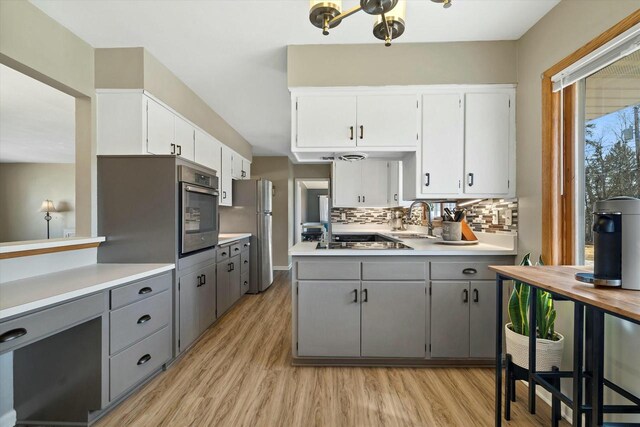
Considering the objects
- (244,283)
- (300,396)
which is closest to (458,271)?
(300,396)

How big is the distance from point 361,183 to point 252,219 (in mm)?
1757

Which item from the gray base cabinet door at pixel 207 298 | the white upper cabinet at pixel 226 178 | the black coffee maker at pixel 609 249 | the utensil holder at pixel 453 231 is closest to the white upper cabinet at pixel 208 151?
the white upper cabinet at pixel 226 178

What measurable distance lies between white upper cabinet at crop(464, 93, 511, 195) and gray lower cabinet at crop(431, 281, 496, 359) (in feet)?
2.54

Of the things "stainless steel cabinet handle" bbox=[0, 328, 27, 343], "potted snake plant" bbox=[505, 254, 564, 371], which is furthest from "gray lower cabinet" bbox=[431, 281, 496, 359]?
"stainless steel cabinet handle" bbox=[0, 328, 27, 343]

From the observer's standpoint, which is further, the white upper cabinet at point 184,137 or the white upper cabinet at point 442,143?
the white upper cabinet at point 184,137

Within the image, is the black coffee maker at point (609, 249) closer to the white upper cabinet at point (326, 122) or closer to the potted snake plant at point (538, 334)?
the potted snake plant at point (538, 334)

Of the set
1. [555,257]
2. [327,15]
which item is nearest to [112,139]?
[327,15]

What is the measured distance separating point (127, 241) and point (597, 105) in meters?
3.30

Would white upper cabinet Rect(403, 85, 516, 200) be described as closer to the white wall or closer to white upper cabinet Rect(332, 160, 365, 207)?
the white wall

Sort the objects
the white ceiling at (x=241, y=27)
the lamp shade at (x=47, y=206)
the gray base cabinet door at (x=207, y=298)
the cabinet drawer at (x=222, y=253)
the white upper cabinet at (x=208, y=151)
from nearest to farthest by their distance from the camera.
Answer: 1. the white ceiling at (x=241, y=27)
2. the gray base cabinet door at (x=207, y=298)
3. the cabinet drawer at (x=222, y=253)
4. the white upper cabinet at (x=208, y=151)
5. the lamp shade at (x=47, y=206)

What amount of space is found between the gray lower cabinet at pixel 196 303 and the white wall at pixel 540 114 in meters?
2.69

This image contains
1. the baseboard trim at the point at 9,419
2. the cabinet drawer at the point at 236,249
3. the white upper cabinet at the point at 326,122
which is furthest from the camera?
the cabinet drawer at the point at 236,249

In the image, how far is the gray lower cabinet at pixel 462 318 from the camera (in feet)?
7.27

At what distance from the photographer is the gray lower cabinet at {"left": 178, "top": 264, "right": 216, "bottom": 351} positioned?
2479mm
